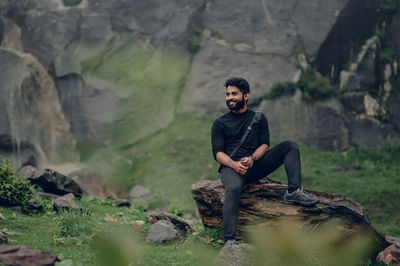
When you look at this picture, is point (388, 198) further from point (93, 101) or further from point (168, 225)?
point (93, 101)

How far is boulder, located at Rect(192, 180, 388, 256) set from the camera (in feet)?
15.3

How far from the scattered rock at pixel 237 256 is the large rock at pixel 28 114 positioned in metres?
7.76

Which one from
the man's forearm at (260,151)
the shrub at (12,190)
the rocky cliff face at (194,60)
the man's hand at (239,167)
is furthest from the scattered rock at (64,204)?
the rocky cliff face at (194,60)

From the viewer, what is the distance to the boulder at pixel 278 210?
4676 mm

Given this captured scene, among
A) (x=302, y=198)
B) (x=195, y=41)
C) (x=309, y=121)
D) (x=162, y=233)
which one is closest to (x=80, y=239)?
(x=162, y=233)

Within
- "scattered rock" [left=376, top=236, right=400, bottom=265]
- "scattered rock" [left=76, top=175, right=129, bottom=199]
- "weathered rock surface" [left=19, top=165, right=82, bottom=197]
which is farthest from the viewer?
"scattered rock" [left=76, top=175, right=129, bottom=199]

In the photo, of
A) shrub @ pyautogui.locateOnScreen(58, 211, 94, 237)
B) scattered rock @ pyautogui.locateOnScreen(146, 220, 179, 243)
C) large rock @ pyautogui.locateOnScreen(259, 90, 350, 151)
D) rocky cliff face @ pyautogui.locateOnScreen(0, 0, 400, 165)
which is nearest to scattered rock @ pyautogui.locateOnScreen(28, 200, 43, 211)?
shrub @ pyautogui.locateOnScreen(58, 211, 94, 237)

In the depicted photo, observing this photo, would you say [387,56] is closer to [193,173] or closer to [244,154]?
[193,173]

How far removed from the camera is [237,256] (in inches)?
144

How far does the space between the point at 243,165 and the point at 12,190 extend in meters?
3.35

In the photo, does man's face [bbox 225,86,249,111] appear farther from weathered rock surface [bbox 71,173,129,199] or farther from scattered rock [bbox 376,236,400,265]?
weathered rock surface [bbox 71,173,129,199]

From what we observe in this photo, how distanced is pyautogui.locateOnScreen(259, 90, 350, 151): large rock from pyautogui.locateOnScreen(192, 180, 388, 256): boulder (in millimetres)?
6182

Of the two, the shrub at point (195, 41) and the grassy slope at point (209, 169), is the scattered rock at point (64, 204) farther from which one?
the shrub at point (195, 41)

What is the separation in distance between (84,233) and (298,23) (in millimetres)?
9681
